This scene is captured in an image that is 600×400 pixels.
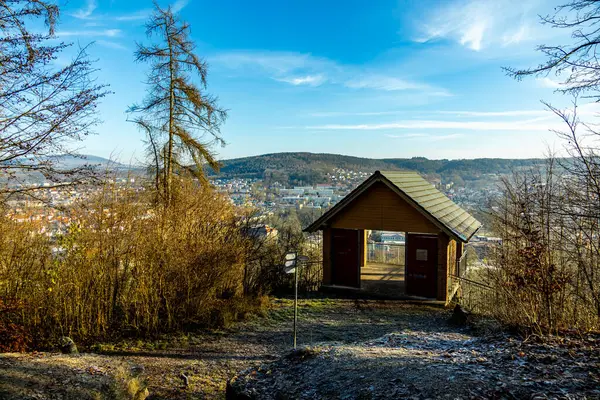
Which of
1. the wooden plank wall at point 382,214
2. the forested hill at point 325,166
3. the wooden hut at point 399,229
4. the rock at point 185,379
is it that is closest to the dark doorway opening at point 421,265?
the wooden hut at point 399,229

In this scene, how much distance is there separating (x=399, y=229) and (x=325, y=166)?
2414cm

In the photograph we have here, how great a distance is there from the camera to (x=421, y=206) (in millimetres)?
12422

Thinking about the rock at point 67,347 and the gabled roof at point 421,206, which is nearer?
the rock at point 67,347

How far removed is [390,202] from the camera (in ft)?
43.2

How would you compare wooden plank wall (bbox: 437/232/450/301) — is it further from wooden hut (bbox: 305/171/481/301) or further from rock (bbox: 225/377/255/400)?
rock (bbox: 225/377/255/400)

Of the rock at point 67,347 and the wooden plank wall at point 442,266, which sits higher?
the wooden plank wall at point 442,266

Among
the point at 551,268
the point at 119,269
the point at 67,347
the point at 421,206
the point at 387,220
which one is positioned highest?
the point at 421,206

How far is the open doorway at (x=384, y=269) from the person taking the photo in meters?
14.0

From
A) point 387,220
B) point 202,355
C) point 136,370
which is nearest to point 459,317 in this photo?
point 387,220

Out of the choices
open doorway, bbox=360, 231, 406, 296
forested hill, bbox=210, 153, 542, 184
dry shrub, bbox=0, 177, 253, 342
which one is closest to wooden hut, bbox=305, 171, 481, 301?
open doorway, bbox=360, 231, 406, 296

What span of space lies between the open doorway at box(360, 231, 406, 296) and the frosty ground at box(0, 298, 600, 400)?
5.64 meters

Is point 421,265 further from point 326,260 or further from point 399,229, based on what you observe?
point 326,260

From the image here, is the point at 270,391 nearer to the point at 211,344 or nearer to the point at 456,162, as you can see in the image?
the point at 211,344

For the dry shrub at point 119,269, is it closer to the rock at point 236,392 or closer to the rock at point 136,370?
the rock at point 136,370
